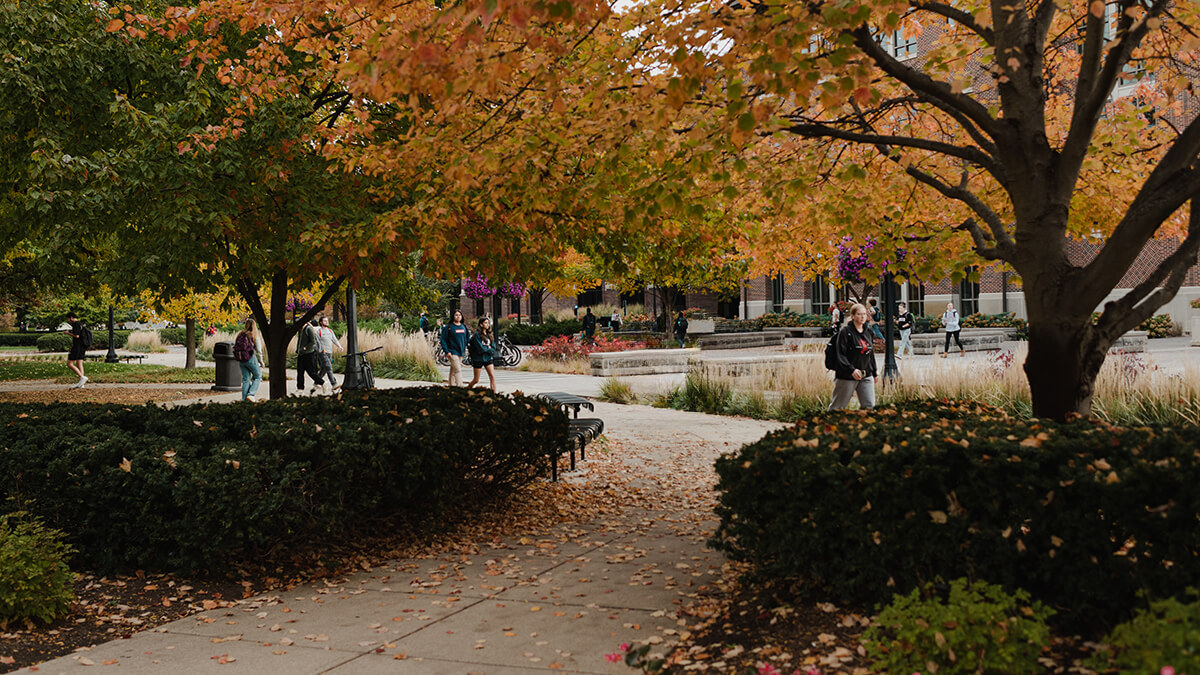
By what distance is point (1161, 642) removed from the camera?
272cm

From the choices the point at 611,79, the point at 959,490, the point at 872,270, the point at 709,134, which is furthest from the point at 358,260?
the point at 959,490

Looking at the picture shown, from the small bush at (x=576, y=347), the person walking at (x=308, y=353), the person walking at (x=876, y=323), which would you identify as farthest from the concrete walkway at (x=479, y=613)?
the small bush at (x=576, y=347)

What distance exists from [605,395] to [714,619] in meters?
13.1

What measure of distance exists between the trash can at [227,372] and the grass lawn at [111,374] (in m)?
2.71

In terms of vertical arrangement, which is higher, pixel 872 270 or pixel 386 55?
pixel 386 55

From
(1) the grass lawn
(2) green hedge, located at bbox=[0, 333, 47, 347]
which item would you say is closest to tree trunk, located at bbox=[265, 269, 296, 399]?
(1) the grass lawn

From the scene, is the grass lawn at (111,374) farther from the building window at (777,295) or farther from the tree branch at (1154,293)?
the building window at (777,295)

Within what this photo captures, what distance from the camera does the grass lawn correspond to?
2384 centimetres

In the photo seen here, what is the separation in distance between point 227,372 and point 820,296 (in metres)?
32.6

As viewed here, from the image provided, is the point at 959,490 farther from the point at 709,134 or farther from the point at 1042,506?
A: the point at 709,134

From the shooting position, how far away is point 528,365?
27219 mm

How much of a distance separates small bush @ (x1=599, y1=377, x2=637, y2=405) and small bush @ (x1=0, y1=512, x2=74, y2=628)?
12535 millimetres

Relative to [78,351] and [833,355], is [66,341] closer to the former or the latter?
[78,351]

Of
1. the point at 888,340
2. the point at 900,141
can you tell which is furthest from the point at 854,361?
the point at 888,340
